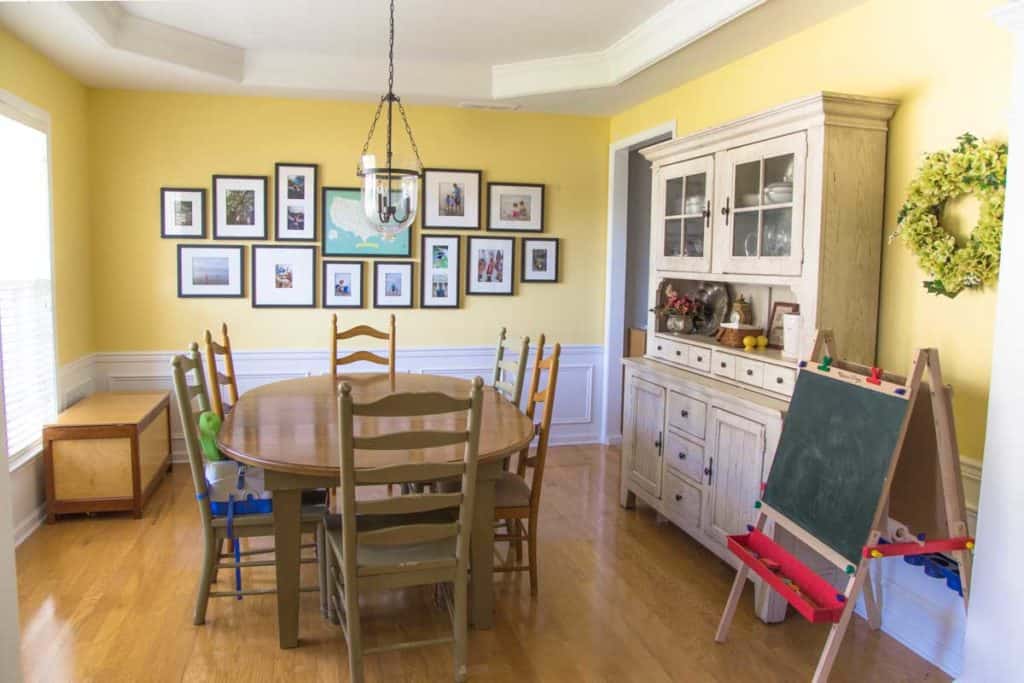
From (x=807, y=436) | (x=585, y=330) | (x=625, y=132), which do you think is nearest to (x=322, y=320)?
(x=585, y=330)

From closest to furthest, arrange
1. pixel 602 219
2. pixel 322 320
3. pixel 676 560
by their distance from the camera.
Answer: pixel 676 560, pixel 322 320, pixel 602 219

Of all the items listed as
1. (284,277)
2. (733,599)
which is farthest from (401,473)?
(284,277)

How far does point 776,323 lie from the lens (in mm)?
3658

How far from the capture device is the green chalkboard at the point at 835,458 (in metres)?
A: 2.38

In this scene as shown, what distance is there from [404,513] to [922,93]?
2.52 metres

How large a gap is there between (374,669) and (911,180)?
2.70 meters

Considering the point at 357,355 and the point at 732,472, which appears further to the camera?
the point at 357,355

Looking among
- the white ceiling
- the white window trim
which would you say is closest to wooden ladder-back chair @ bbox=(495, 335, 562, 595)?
the white ceiling

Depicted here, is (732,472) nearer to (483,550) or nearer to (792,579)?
(792,579)

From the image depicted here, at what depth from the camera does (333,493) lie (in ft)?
14.3

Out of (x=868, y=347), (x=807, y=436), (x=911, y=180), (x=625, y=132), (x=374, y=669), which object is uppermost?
(x=625, y=132)

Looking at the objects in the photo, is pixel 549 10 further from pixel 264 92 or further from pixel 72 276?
pixel 72 276

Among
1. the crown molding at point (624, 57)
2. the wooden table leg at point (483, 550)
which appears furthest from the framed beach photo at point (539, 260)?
the wooden table leg at point (483, 550)

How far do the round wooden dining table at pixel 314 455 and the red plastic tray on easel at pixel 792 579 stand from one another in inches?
36.2
